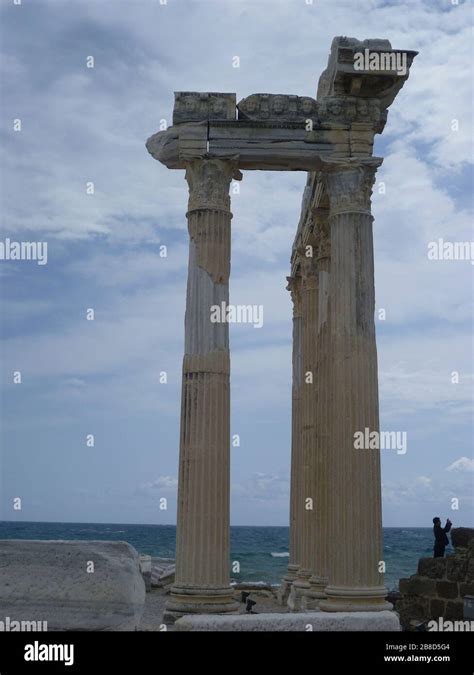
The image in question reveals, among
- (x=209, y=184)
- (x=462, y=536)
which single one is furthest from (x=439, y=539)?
(x=209, y=184)

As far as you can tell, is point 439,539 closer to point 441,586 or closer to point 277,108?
point 441,586

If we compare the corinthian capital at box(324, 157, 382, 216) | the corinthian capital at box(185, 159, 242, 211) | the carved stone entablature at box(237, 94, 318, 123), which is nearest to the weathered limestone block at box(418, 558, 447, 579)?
the corinthian capital at box(324, 157, 382, 216)

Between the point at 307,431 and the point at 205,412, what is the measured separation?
6.87 m

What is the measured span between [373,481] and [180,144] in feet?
27.9

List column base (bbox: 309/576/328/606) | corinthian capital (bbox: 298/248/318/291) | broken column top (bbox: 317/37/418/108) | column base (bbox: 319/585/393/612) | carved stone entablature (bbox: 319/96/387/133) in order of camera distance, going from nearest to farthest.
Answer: column base (bbox: 319/585/393/612) → broken column top (bbox: 317/37/418/108) → carved stone entablature (bbox: 319/96/387/133) → column base (bbox: 309/576/328/606) → corinthian capital (bbox: 298/248/318/291)

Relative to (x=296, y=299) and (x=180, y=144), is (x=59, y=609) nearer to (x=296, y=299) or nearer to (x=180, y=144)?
(x=180, y=144)

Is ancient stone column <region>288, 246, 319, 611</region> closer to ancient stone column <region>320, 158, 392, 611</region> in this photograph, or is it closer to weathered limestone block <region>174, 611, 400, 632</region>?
ancient stone column <region>320, 158, 392, 611</region>

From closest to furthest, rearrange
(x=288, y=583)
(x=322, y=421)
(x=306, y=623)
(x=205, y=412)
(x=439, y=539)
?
(x=306, y=623)
(x=205, y=412)
(x=322, y=421)
(x=439, y=539)
(x=288, y=583)

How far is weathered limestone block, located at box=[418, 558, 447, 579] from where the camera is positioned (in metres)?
21.7

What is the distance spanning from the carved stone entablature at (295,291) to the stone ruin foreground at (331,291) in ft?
19.5

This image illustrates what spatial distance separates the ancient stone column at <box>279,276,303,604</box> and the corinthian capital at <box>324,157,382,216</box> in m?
7.23

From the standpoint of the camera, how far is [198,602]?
57.0 ft

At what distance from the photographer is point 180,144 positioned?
760 inches

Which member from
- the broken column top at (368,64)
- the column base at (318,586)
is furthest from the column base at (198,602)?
the broken column top at (368,64)
